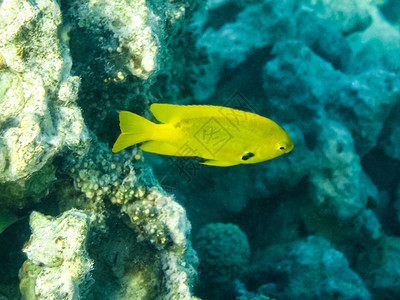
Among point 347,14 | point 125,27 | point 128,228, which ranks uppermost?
point 125,27

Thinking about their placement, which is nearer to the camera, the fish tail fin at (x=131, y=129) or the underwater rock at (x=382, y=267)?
the fish tail fin at (x=131, y=129)

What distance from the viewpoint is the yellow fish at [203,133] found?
2.11 meters

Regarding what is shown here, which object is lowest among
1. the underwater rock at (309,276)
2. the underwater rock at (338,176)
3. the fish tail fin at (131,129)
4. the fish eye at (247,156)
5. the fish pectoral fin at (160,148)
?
the underwater rock at (309,276)

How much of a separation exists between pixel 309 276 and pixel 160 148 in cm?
340

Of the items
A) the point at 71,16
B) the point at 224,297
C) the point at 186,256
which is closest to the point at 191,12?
the point at 71,16

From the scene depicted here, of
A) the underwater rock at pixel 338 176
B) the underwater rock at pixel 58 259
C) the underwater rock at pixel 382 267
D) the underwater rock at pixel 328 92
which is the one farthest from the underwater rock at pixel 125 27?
the underwater rock at pixel 382 267

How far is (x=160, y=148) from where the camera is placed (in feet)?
7.30

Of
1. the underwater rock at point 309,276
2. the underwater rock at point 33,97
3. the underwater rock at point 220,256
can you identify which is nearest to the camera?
the underwater rock at point 33,97

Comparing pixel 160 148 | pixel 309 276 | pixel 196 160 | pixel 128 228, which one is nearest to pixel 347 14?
pixel 196 160

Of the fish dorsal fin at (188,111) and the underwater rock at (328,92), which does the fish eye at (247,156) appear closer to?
the fish dorsal fin at (188,111)

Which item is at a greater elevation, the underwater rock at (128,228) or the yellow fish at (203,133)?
the yellow fish at (203,133)

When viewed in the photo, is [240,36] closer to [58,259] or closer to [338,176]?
[338,176]

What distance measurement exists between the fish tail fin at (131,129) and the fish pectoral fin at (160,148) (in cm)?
13

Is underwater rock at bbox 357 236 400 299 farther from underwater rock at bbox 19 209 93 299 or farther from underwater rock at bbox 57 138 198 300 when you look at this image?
underwater rock at bbox 19 209 93 299
